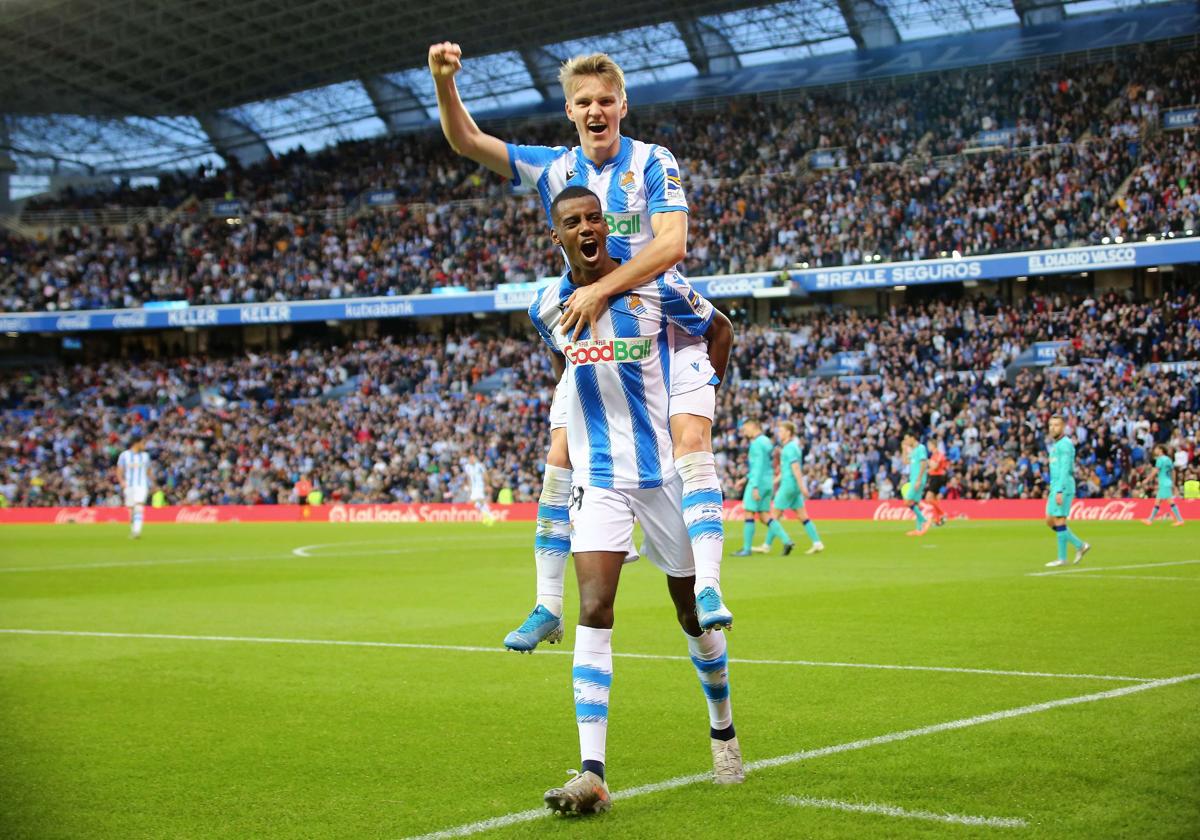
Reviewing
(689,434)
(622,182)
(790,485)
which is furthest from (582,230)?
(790,485)

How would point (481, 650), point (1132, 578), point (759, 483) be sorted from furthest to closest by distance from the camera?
point (759, 483)
point (1132, 578)
point (481, 650)

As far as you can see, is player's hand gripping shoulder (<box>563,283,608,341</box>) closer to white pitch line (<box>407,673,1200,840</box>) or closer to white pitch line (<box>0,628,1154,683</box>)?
white pitch line (<box>407,673,1200,840</box>)

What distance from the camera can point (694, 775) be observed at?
5.90 metres

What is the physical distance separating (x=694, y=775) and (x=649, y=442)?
162 cm

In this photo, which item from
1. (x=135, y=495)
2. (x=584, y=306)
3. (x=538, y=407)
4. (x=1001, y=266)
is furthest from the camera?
(x=538, y=407)

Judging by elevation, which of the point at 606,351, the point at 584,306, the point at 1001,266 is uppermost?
the point at 1001,266

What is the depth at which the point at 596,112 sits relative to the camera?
554 cm

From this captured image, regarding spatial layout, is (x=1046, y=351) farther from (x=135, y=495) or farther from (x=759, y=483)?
(x=135, y=495)

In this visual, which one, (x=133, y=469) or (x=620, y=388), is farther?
(x=133, y=469)

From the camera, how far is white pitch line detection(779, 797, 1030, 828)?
15.9ft

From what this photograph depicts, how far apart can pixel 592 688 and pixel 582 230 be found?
1.91 m

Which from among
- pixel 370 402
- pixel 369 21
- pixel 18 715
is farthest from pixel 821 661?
pixel 369 21

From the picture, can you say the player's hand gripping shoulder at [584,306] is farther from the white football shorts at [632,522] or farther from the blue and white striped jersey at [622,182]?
the white football shorts at [632,522]

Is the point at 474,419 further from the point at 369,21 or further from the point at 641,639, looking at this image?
the point at 641,639
